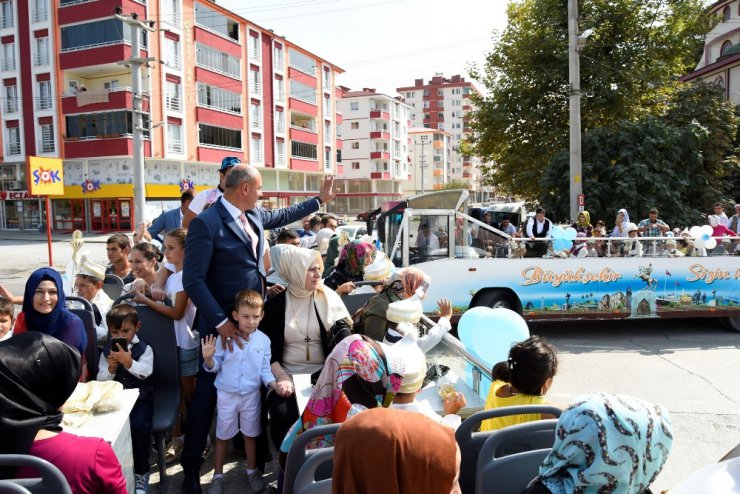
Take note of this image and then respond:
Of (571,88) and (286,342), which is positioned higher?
(571,88)

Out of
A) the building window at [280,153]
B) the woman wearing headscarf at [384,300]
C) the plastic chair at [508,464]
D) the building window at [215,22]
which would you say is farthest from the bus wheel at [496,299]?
the building window at [280,153]

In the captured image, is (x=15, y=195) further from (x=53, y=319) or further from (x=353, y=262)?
(x=53, y=319)

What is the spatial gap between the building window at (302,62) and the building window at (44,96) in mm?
21630

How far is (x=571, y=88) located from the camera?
55.8ft

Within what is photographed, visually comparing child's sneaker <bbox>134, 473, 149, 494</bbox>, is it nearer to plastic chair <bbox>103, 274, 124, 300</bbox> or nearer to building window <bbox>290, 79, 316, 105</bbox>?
plastic chair <bbox>103, 274, 124, 300</bbox>

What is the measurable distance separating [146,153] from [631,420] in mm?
39342

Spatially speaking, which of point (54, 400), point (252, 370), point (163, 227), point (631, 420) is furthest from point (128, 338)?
point (163, 227)

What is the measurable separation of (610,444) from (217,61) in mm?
46638

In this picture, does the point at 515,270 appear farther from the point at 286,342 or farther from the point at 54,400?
→ the point at 54,400

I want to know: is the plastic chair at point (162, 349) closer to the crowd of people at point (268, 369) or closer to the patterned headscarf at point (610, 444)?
the crowd of people at point (268, 369)

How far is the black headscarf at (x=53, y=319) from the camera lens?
383 centimetres

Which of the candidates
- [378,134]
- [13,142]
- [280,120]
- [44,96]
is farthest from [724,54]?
[13,142]

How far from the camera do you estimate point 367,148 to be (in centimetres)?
8344

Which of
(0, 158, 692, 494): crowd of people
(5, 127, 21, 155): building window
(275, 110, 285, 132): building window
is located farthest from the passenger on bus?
(275, 110, 285, 132): building window
